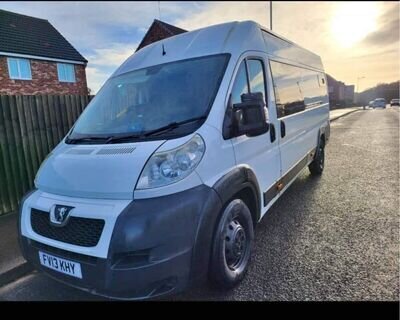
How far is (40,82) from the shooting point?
63.3 feet

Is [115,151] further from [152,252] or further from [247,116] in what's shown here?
[247,116]

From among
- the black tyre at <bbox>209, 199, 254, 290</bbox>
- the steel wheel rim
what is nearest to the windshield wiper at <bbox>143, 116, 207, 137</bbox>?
the black tyre at <bbox>209, 199, 254, 290</bbox>

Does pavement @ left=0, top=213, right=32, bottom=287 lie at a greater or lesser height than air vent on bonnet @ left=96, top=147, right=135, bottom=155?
lesser

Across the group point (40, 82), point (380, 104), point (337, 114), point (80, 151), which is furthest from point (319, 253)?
point (380, 104)

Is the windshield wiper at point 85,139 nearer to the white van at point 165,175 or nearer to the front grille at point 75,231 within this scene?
the white van at point 165,175

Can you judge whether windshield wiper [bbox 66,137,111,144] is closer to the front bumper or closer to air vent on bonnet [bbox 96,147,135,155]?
air vent on bonnet [bbox 96,147,135,155]

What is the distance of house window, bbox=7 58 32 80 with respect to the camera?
17562 mm

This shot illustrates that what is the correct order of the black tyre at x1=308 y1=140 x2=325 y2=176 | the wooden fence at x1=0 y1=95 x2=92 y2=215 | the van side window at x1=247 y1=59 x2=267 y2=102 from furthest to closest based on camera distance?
1. the black tyre at x1=308 y1=140 x2=325 y2=176
2. the wooden fence at x1=0 y1=95 x2=92 y2=215
3. the van side window at x1=247 y1=59 x2=267 y2=102

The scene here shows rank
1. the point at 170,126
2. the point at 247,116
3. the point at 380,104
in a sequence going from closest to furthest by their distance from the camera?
the point at 170,126 < the point at 247,116 < the point at 380,104

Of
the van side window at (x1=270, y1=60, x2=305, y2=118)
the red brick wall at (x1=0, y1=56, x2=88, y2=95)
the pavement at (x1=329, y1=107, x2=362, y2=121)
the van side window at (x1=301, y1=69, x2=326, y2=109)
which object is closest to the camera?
the van side window at (x1=270, y1=60, x2=305, y2=118)

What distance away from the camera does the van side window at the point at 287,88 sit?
3.90m

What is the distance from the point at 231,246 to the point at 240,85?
1.53 metres

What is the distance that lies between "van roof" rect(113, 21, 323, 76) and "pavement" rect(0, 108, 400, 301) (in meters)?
2.18

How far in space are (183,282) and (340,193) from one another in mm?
4194
